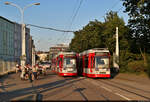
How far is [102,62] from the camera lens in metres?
23.2

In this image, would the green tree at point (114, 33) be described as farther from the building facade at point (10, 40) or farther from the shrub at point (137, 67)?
the building facade at point (10, 40)

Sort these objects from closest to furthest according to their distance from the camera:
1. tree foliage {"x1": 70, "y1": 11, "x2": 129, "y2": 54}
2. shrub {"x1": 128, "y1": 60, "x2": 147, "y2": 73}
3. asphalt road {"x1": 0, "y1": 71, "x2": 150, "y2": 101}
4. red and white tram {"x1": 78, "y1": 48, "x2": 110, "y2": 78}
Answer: asphalt road {"x1": 0, "y1": 71, "x2": 150, "y2": 101} → red and white tram {"x1": 78, "y1": 48, "x2": 110, "y2": 78} → shrub {"x1": 128, "y1": 60, "x2": 147, "y2": 73} → tree foliage {"x1": 70, "y1": 11, "x2": 129, "y2": 54}

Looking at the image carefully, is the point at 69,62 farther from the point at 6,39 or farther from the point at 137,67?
the point at 6,39

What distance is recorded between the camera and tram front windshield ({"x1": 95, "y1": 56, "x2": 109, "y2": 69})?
2298cm

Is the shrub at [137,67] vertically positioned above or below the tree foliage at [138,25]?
below

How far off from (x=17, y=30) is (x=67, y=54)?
6108 cm

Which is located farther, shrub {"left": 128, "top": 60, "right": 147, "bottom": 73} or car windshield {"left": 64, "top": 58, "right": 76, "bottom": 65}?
shrub {"left": 128, "top": 60, "right": 147, "bottom": 73}

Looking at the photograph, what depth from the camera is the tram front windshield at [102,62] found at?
23.0 meters

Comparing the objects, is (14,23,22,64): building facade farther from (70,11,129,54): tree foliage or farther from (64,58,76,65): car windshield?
(64,58,76,65): car windshield

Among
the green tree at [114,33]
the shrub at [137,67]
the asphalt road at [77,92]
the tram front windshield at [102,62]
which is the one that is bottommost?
the asphalt road at [77,92]

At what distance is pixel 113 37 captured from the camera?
3425 cm

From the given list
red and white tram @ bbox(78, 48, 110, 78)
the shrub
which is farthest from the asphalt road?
the shrub

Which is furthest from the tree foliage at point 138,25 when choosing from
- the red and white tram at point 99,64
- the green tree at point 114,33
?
the red and white tram at point 99,64

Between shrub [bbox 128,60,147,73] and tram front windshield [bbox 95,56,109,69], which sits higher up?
tram front windshield [bbox 95,56,109,69]
